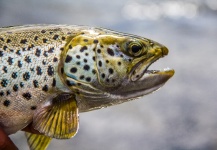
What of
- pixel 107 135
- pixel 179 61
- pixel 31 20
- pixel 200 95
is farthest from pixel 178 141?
pixel 31 20

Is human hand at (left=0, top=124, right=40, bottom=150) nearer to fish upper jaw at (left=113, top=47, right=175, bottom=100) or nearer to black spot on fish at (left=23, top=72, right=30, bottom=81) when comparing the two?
black spot on fish at (left=23, top=72, right=30, bottom=81)

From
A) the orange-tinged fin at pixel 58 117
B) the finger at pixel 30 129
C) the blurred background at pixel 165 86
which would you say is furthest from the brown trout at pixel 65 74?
the blurred background at pixel 165 86

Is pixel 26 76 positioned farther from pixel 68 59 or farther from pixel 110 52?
pixel 110 52

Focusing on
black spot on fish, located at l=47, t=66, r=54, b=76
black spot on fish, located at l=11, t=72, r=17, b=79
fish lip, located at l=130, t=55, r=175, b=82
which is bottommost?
black spot on fish, located at l=11, t=72, r=17, b=79

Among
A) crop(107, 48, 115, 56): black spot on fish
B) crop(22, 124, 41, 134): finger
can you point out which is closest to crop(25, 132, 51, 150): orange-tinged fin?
crop(22, 124, 41, 134): finger

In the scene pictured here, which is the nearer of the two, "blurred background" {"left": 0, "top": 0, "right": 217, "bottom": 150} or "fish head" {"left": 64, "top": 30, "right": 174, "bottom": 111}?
"fish head" {"left": 64, "top": 30, "right": 174, "bottom": 111}
